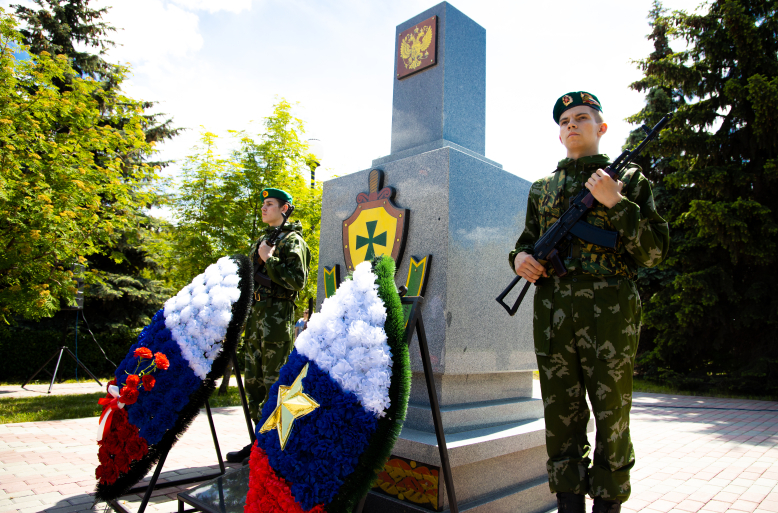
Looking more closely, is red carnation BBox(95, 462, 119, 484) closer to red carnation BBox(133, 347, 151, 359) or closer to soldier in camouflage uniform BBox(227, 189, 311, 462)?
red carnation BBox(133, 347, 151, 359)

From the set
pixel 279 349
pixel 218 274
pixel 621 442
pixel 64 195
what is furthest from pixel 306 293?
pixel 621 442

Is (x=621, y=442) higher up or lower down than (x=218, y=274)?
lower down

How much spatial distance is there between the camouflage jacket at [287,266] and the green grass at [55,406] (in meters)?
4.88

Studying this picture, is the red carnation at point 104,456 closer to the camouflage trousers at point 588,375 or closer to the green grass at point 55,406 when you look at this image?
the camouflage trousers at point 588,375

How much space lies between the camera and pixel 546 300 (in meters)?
2.40

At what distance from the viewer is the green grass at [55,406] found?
6750 millimetres

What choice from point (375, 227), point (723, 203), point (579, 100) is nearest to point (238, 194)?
point (375, 227)

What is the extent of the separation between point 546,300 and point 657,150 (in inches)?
458

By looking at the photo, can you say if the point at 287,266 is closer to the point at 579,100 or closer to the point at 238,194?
the point at 579,100

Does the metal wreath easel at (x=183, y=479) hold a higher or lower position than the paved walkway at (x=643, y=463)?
higher

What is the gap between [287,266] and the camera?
A: 3.86 m

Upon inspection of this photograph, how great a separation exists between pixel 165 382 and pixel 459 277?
185 centimetres

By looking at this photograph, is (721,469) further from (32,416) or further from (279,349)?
A: (32,416)

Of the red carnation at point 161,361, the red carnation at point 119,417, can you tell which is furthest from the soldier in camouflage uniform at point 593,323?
the red carnation at point 119,417
